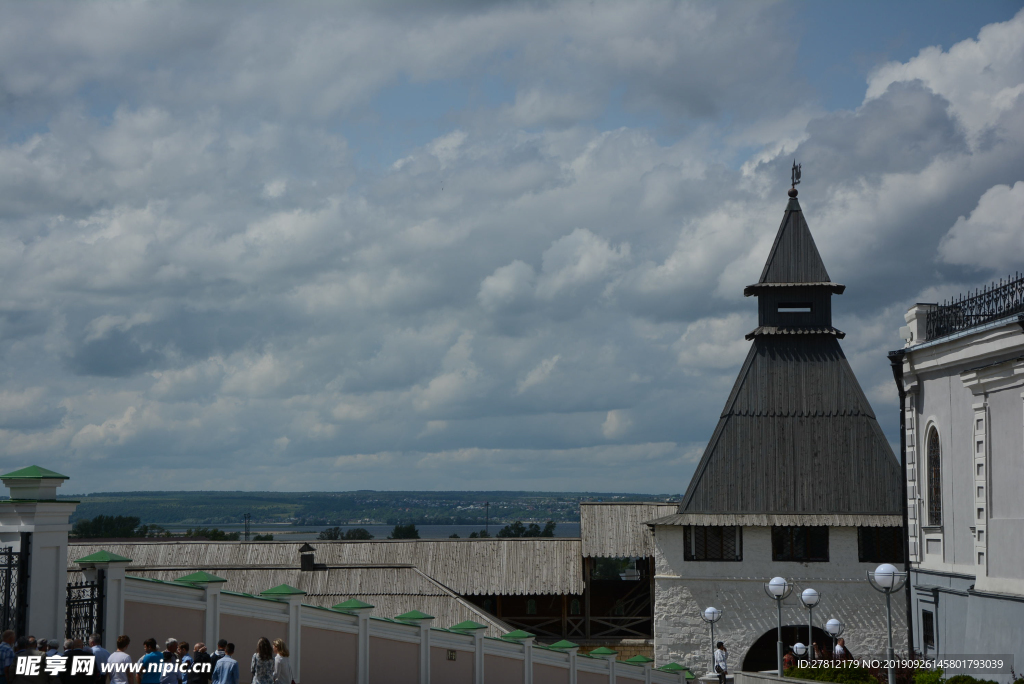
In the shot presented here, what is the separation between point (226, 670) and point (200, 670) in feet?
3.28

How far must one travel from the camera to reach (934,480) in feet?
75.0

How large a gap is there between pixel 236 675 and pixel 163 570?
76.9 ft

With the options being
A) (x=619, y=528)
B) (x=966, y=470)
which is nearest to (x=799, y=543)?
(x=619, y=528)

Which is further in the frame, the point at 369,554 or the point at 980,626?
the point at 369,554

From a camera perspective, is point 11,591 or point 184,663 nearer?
point 184,663

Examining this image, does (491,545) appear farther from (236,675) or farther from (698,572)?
(236,675)

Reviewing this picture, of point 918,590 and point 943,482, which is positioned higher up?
point 943,482

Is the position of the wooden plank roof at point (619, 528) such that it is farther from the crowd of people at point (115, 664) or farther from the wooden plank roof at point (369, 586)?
the crowd of people at point (115, 664)

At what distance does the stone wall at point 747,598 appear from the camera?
103 feet

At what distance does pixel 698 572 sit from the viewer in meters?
32.2

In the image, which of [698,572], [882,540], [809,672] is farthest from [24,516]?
[882,540]

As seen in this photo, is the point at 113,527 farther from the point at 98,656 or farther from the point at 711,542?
the point at 98,656

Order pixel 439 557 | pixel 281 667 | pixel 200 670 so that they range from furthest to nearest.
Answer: pixel 439 557 → pixel 200 670 → pixel 281 667

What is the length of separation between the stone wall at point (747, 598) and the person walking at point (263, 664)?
792 inches
